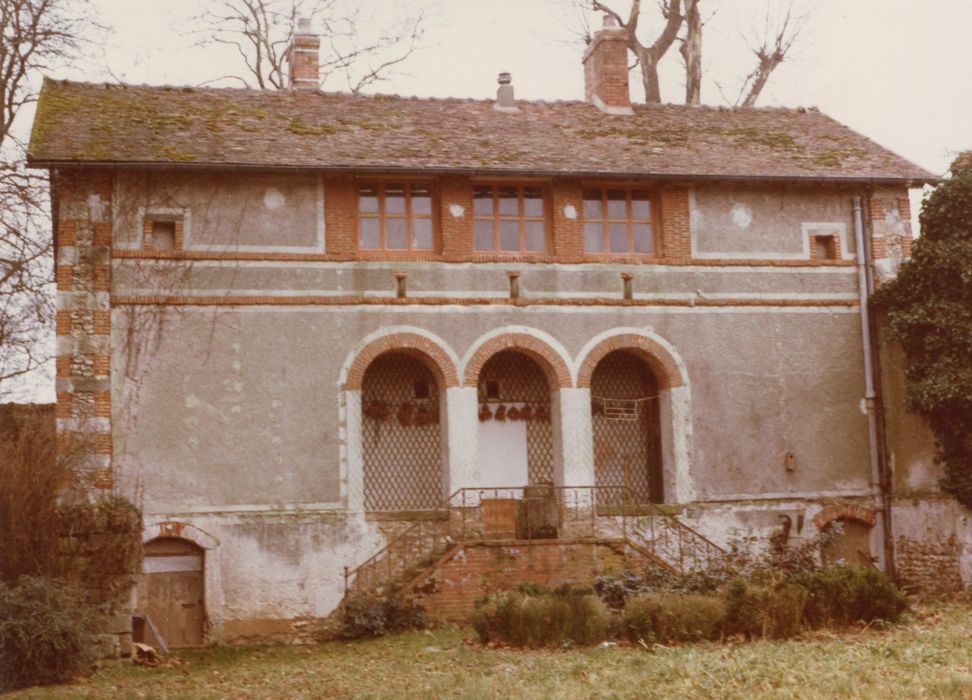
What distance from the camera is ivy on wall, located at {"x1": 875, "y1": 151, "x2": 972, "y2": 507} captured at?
22078mm

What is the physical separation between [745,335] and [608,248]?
2.80 meters

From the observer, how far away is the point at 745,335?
76.5 feet

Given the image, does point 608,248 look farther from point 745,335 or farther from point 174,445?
point 174,445

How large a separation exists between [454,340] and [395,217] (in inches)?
91.2

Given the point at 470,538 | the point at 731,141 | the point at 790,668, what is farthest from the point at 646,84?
the point at 790,668

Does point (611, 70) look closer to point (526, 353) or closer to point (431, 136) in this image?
point (431, 136)

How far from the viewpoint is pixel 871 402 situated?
2356 cm

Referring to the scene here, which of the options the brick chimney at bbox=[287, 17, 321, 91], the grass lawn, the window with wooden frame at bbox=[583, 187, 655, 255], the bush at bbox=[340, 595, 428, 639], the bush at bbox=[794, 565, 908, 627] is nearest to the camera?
the grass lawn

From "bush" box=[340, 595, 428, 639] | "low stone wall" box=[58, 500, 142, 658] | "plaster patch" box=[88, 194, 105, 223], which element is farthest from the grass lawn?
"plaster patch" box=[88, 194, 105, 223]

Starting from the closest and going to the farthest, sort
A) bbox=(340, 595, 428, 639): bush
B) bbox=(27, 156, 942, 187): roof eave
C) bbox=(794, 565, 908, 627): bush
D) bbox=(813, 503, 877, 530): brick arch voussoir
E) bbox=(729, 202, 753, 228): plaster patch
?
bbox=(794, 565, 908, 627): bush, bbox=(340, 595, 428, 639): bush, bbox=(27, 156, 942, 187): roof eave, bbox=(813, 503, 877, 530): brick arch voussoir, bbox=(729, 202, 753, 228): plaster patch

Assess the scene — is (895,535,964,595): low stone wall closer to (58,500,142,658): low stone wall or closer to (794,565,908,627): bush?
(794,565,908,627): bush

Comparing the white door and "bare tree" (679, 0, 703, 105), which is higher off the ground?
"bare tree" (679, 0, 703, 105)

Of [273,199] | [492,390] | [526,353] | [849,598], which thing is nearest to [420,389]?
[492,390]

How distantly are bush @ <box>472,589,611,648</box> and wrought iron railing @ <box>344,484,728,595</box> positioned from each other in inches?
170
